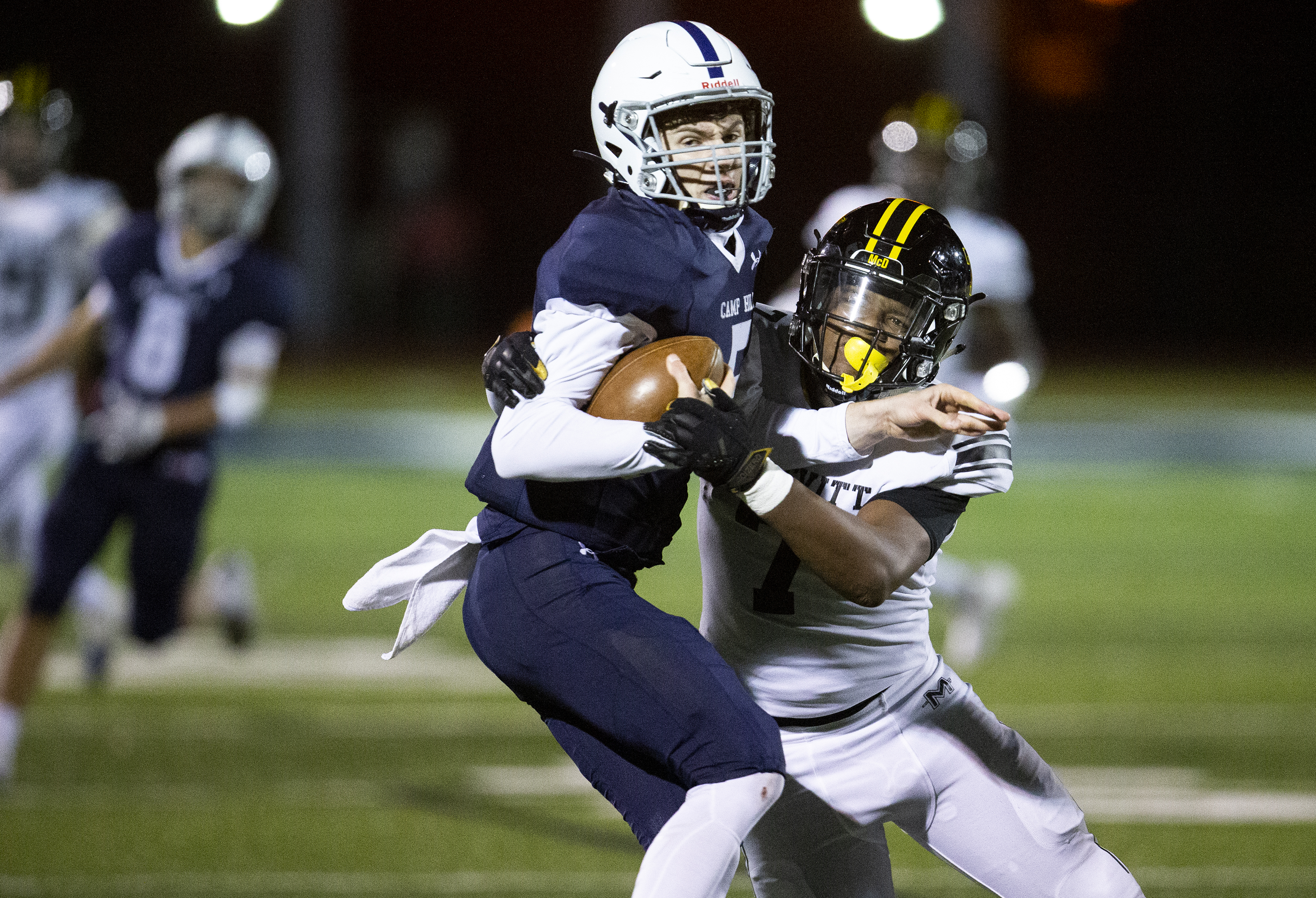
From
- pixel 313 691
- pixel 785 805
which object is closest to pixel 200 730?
pixel 313 691

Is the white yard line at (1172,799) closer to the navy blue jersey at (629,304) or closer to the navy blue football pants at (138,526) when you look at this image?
the navy blue jersey at (629,304)

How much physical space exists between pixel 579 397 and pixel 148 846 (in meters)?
2.28

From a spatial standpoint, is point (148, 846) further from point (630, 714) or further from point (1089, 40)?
point (1089, 40)

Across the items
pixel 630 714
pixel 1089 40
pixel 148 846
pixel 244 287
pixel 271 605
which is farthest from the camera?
pixel 1089 40

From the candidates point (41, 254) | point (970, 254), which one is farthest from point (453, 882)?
point (41, 254)

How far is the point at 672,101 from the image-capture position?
104 inches

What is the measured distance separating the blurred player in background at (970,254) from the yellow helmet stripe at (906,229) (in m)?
2.95

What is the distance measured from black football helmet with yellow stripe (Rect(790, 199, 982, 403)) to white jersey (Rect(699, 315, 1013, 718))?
0.11 m

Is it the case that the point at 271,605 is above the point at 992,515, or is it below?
above

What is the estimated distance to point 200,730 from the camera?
5359 millimetres

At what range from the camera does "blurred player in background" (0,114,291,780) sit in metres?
5.04

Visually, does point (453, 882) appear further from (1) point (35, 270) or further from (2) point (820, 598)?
(1) point (35, 270)

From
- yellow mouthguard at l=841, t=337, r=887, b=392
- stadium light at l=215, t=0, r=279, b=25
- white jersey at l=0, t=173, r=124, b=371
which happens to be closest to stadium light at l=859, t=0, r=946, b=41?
stadium light at l=215, t=0, r=279, b=25

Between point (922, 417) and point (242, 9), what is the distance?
239cm
